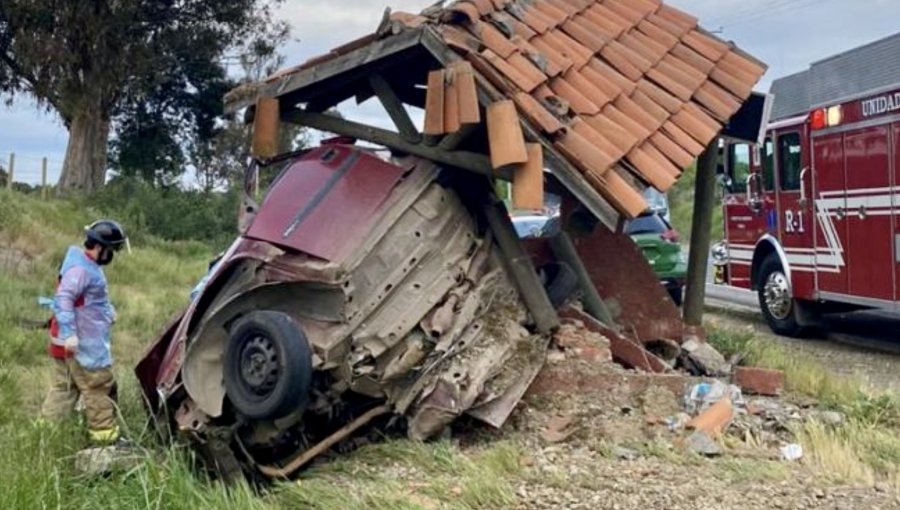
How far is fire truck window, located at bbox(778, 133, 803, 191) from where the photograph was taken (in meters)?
13.3

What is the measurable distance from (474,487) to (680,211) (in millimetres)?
37120

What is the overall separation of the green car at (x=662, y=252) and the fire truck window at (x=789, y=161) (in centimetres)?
219

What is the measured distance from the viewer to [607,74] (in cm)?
789

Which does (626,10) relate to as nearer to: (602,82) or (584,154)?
(602,82)

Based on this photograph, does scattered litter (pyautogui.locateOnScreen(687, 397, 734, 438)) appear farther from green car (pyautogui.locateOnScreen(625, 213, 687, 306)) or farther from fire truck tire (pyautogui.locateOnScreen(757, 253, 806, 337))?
green car (pyautogui.locateOnScreen(625, 213, 687, 306))

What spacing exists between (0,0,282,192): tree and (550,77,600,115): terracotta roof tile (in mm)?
20669

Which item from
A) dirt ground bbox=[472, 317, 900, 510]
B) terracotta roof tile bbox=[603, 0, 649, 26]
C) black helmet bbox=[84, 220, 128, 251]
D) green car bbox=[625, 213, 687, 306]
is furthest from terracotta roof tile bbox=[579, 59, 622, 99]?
green car bbox=[625, 213, 687, 306]

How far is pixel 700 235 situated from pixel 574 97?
2.93 metres

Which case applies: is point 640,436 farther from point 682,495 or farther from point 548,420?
point 682,495

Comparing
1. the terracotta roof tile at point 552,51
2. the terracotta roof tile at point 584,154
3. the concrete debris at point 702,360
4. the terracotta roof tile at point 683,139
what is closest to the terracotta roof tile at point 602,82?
the terracotta roof tile at point 552,51

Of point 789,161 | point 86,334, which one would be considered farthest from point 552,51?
point 789,161

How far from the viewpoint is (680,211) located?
41.0 metres

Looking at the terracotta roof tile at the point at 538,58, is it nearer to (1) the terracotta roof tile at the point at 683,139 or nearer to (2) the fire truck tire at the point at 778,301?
(1) the terracotta roof tile at the point at 683,139

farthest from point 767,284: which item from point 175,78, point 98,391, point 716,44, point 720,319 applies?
point 175,78
